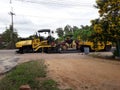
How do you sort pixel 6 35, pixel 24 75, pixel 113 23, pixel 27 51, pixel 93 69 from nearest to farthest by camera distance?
1. pixel 24 75
2. pixel 93 69
3. pixel 113 23
4. pixel 27 51
5. pixel 6 35

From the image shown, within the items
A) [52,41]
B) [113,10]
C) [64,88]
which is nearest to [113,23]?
[113,10]

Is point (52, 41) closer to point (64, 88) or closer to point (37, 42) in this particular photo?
point (37, 42)

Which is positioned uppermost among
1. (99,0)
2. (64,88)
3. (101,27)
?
(99,0)

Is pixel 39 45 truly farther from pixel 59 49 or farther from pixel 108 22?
pixel 108 22

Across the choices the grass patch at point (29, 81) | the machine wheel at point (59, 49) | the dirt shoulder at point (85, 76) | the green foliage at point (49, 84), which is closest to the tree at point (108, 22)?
the dirt shoulder at point (85, 76)

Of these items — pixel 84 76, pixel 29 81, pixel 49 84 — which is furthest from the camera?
pixel 84 76

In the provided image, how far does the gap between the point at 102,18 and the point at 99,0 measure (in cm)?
147

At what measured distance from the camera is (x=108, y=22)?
3127 centimetres

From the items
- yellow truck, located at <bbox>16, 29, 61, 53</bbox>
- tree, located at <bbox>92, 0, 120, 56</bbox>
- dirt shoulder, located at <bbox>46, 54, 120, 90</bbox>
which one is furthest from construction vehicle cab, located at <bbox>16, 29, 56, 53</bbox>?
dirt shoulder, located at <bbox>46, 54, 120, 90</bbox>

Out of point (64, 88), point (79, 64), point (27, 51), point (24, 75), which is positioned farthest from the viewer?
point (27, 51)

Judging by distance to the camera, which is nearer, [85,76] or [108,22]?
[85,76]

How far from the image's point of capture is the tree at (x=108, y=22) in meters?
30.8

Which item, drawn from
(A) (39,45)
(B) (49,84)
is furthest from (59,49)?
(B) (49,84)

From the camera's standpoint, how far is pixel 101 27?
31.5 metres
